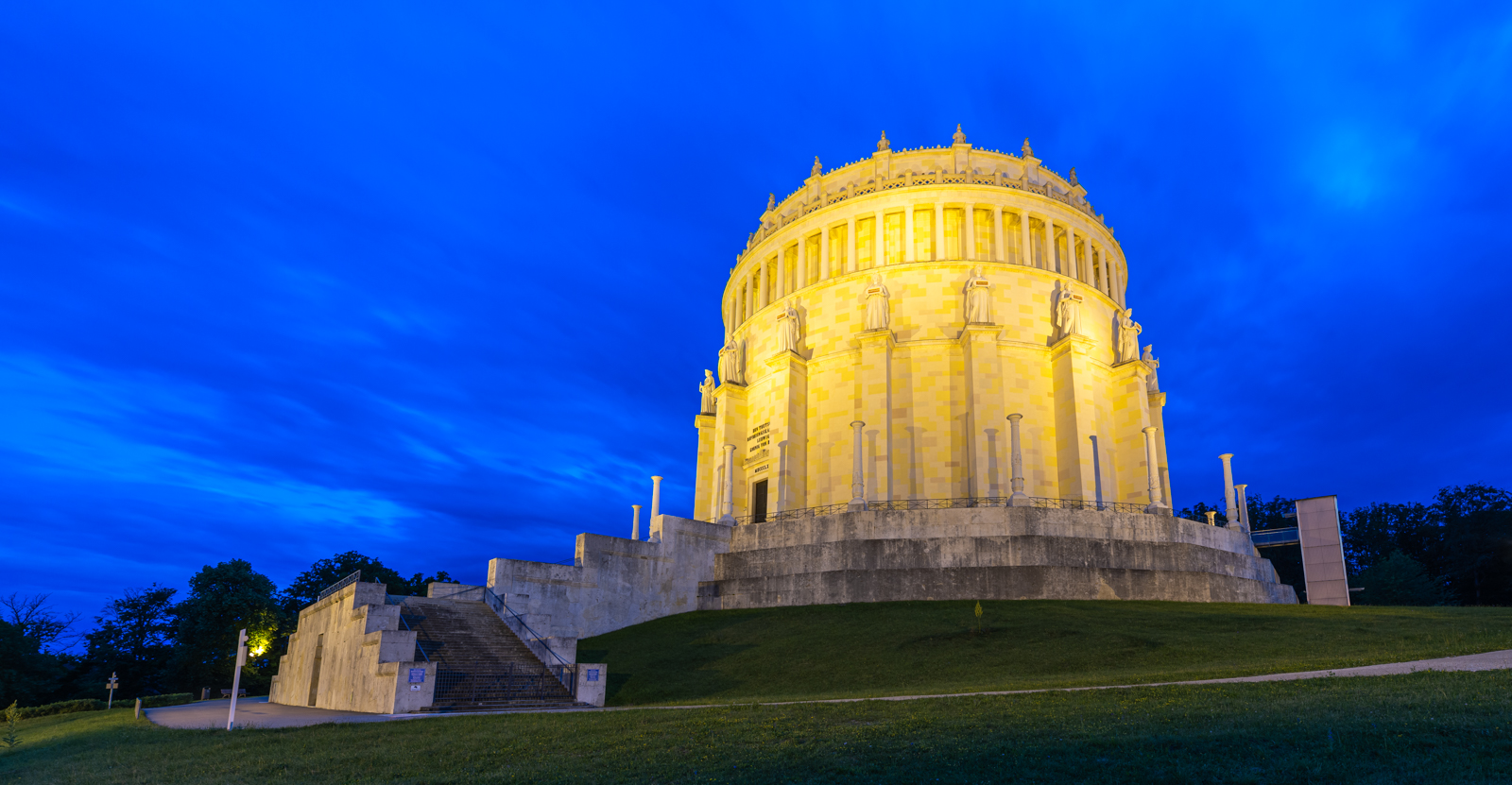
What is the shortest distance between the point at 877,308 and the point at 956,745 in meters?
35.9

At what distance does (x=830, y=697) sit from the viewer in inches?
739

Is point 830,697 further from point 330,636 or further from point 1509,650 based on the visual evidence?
point 330,636

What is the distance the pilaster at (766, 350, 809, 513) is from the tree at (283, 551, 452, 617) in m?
40.6

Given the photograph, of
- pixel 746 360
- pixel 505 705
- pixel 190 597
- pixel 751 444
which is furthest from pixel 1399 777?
pixel 190 597

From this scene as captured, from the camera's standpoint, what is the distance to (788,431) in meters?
46.1

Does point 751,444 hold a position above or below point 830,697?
above

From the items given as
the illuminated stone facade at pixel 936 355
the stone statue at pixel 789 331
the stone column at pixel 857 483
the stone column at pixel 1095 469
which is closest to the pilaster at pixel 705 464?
the illuminated stone facade at pixel 936 355

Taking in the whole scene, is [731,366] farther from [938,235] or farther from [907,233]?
[938,235]

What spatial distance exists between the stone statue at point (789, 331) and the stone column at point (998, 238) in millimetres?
11687

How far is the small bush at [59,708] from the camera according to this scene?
4019cm

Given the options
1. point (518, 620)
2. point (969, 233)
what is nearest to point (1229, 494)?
Result: point (969, 233)

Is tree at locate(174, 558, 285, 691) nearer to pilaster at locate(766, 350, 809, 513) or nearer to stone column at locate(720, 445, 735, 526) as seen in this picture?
stone column at locate(720, 445, 735, 526)

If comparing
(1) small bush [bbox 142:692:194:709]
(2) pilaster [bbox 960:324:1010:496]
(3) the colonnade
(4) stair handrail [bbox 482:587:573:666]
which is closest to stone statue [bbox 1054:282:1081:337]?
(3) the colonnade

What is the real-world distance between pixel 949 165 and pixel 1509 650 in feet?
128
